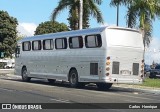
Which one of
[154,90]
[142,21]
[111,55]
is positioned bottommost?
[154,90]

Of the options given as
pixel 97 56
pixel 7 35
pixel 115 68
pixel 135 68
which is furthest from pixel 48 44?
pixel 7 35

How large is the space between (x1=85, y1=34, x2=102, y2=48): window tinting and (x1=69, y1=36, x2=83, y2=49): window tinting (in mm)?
649

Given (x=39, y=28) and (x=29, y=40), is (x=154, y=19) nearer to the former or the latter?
(x=29, y=40)

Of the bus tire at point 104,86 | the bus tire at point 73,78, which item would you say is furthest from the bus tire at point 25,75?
the bus tire at point 104,86

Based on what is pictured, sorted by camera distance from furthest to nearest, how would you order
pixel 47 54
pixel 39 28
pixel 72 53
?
pixel 39 28 → pixel 47 54 → pixel 72 53

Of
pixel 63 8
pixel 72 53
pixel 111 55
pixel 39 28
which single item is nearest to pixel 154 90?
pixel 111 55

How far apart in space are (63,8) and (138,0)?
29.1 feet

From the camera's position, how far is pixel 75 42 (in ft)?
91.9

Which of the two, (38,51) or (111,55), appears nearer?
(111,55)

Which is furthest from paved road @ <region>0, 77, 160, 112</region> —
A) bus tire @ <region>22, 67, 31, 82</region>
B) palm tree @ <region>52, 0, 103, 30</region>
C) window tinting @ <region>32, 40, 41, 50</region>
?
palm tree @ <region>52, 0, 103, 30</region>

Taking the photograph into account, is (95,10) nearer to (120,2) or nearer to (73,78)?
(120,2)

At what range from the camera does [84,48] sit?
2714 cm

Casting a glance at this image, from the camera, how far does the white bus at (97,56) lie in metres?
25.7

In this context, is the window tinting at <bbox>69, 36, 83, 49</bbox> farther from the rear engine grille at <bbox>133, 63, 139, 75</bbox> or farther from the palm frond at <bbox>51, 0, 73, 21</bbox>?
the palm frond at <bbox>51, 0, 73, 21</bbox>
